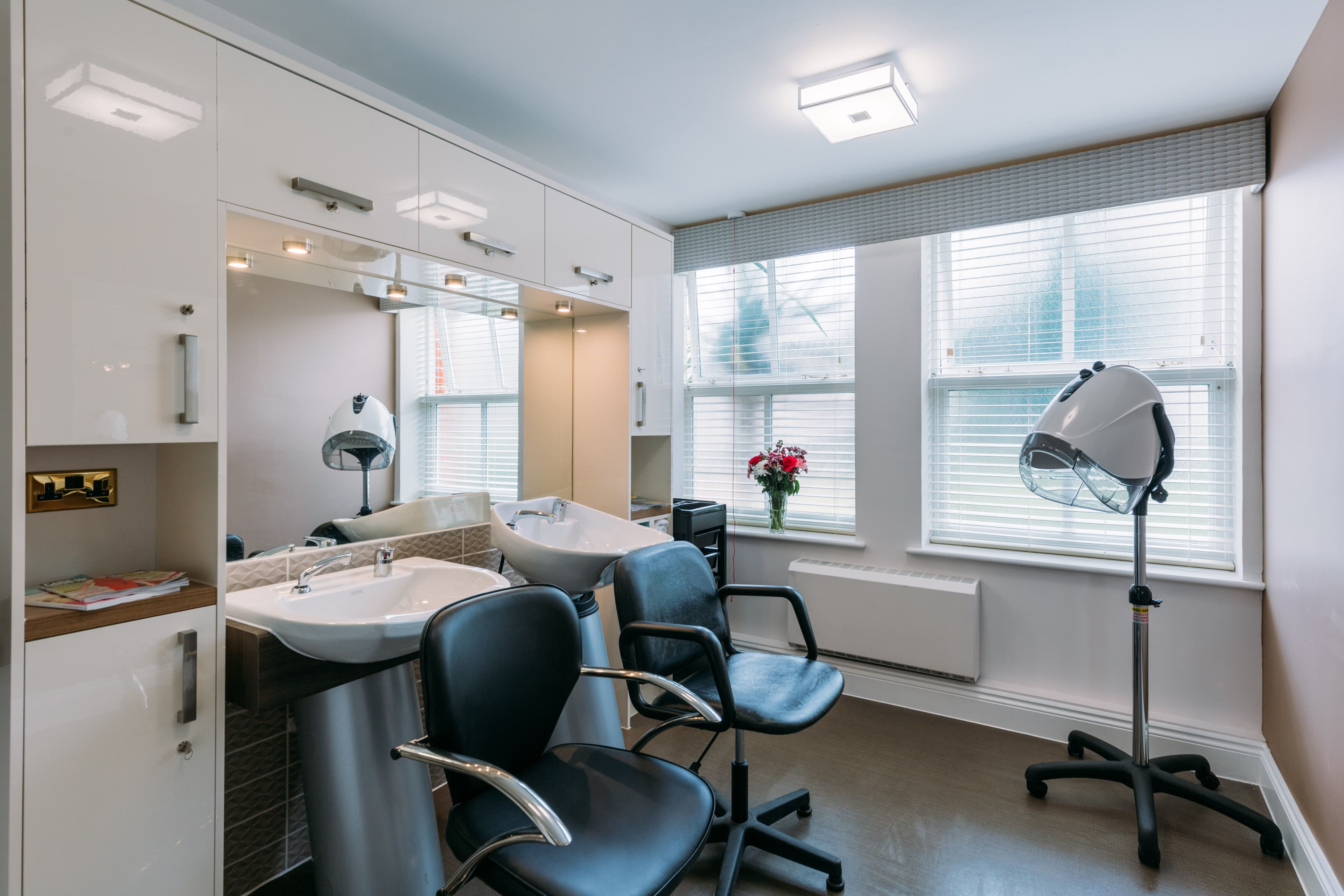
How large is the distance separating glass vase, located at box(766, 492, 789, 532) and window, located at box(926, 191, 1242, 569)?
72cm

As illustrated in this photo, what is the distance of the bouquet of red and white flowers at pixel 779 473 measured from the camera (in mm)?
3486

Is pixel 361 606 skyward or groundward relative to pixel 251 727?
skyward

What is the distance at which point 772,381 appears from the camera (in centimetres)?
372

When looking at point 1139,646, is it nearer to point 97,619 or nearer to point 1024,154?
point 1024,154

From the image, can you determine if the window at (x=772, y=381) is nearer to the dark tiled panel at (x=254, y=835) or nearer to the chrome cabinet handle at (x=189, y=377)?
the dark tiled panel at (x=254, y=835)

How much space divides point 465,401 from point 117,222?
1.29 metres

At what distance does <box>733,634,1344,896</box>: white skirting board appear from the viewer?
2.09 metres

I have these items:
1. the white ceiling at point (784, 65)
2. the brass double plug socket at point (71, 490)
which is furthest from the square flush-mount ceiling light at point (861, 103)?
the brass double plug socket at point (71, 490)

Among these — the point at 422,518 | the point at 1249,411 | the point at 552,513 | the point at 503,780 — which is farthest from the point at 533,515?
the point at 1249,411

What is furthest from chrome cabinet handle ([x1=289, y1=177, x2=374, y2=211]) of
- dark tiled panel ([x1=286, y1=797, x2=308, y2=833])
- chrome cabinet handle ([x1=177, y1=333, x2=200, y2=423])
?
dark tiled panel ([x1=286, y1=797, x2=308, y2=833])

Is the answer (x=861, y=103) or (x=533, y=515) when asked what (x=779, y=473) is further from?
(x=861, y=103)

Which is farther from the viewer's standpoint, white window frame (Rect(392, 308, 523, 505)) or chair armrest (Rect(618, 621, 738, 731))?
white window frame (Rect(392, 308, 523, 505))

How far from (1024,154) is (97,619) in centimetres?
347

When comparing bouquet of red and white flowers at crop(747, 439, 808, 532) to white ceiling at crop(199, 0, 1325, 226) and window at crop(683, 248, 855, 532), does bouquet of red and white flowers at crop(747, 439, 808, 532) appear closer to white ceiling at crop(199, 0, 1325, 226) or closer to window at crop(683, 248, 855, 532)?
window at crop(683, 248, 855, 532)
